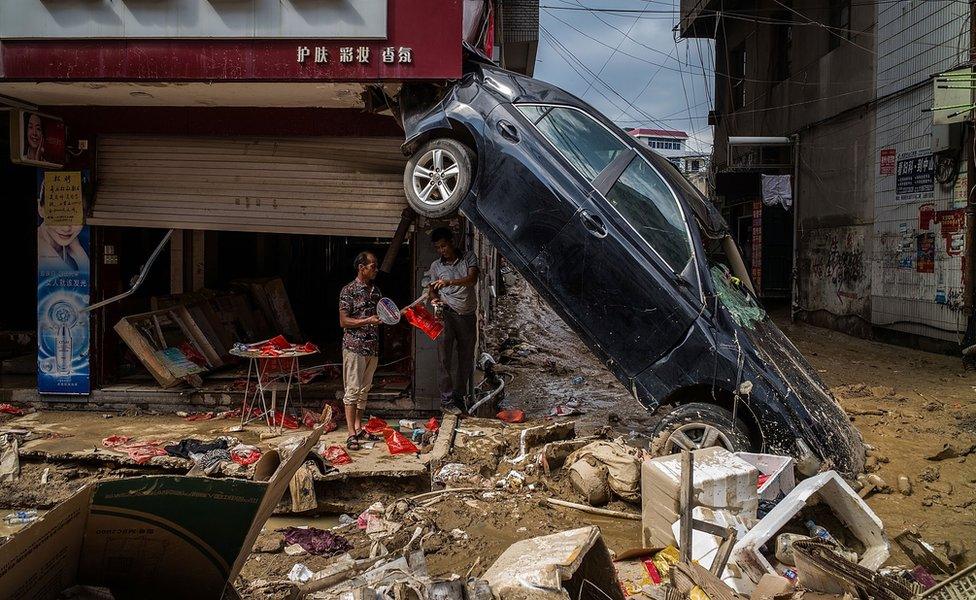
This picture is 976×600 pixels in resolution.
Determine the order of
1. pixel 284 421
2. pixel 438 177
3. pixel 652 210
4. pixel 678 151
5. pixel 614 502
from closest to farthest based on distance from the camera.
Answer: pixel 614 502 → pixel 652 210 → pixel 438 177 → pixel 284 421 → pixel 678 151

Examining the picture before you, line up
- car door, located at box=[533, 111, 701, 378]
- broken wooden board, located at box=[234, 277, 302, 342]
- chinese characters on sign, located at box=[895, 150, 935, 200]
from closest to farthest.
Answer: car door, located at box=[533, 111, 701, 378]
broken wooden board, located at box=[234, 277, 302, 342]
chinese characters on sign, located at box=[895, 150, 935, 200]

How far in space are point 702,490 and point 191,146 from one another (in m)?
6.30

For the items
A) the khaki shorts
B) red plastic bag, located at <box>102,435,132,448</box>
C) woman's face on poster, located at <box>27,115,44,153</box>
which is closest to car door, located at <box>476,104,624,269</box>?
the khaki shorts

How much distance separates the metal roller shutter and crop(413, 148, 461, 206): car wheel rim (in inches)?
49.3

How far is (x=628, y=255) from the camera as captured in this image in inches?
215

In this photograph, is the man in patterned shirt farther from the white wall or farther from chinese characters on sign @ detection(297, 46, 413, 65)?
the white wall

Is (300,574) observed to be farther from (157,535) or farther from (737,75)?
(737,75)

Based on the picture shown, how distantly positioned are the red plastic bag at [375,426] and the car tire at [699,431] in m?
2.65

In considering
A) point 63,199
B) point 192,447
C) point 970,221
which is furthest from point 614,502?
point 970,221

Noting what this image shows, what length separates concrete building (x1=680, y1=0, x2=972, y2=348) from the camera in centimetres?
1082

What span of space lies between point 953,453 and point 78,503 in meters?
6.47

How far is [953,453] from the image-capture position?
5957 mm

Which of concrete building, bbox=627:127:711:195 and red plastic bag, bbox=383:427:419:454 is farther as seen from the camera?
concrete building, bbox=627:127:711:195

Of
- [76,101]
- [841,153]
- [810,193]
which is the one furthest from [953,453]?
[810,193]
